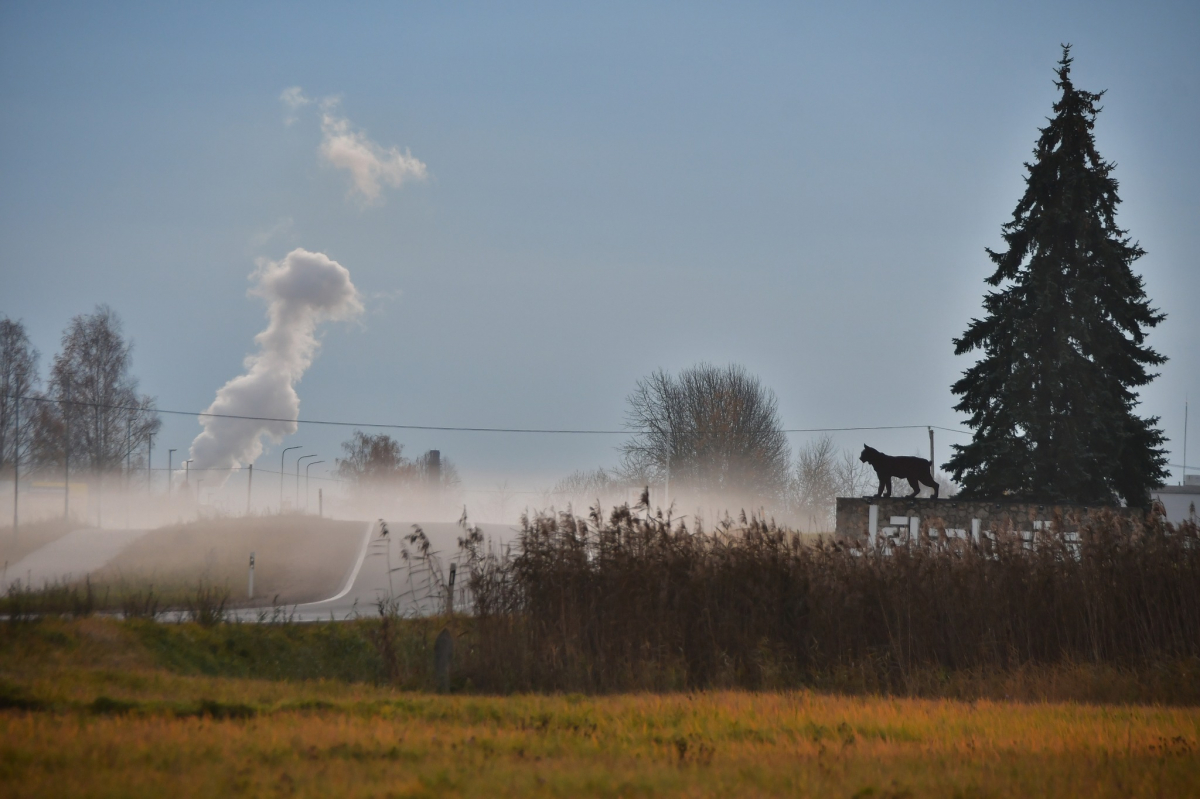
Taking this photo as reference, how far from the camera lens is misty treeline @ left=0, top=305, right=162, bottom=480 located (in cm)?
4923

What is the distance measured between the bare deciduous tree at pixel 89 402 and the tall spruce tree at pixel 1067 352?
1780 inches

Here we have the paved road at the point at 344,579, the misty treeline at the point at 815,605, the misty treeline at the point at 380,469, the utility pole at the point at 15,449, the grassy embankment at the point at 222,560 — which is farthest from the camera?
the misty treeline at the point at 380,469

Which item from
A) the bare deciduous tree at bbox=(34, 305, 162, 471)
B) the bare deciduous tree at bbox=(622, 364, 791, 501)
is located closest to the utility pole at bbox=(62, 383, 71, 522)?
the bare deciduous tree at bbox=(34, 305, 162, 471)

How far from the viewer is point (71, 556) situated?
37.9 metres

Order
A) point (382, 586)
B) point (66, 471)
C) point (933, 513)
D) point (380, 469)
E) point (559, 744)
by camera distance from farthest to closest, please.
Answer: point (380, 469) → point (66, 471) → point (382, 586) → point (933, 513) → point (559, 744)

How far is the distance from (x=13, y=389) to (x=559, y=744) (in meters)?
51.1

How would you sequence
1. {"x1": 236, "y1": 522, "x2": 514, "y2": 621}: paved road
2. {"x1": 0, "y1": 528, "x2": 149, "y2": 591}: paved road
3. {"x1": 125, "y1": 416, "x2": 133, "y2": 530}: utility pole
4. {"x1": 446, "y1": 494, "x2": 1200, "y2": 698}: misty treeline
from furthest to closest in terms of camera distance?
1. {"x1": 125, "y1": 416, "x2": 133, "y2": 530}: utility pole
2. {"x1": 0, "y1": 528, "x2": 149, "y2": 591}: paved road
3. {"x1": 236, "y1": 522, "x2": 514, "y2": 621}: paved road
4. {"x1": 446, "y1": 494, "x2": 1200, "y2": 698}: misty treeline

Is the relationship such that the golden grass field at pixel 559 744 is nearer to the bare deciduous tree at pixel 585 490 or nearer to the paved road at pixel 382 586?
the paved road at pixel 382 586

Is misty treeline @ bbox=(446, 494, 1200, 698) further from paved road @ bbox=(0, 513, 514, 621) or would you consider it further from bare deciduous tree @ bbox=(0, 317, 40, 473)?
bare deciduous tree @ bbox=(0, 317, 40, 473)

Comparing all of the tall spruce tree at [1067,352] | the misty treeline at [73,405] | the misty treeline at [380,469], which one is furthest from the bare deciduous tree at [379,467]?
the tall spruce tree at [1067,352]

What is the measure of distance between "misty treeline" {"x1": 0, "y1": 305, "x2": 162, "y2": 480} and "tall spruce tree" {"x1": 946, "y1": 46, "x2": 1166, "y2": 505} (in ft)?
141

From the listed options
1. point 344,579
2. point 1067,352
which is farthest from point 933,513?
point 344,579

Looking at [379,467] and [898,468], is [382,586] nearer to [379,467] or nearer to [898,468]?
[898,468]

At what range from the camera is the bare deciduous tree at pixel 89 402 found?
52.2 metres
